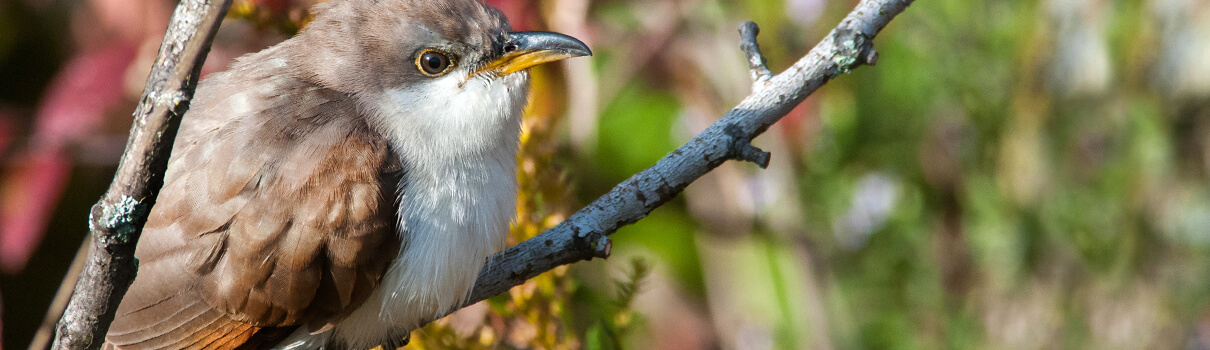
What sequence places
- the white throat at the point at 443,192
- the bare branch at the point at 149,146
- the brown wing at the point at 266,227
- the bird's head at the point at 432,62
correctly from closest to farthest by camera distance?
the bare branch at the point at 149,146
the brown wing at the point at 266,227
the white throat at the point at 443,192
the bird's head at the point at 432,62

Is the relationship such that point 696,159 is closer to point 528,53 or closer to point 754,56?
point 754,56

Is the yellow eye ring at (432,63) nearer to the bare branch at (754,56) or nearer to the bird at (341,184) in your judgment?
the bird at (341,184)

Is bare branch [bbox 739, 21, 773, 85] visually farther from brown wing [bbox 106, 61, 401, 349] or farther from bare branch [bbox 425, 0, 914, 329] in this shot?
brown wing [bbox 106, 61, 401, 349]

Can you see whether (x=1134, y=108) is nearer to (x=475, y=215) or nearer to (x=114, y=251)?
(x=475, y=215)

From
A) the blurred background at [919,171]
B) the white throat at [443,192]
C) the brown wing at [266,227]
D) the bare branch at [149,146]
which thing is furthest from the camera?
the blurred background at [919,171]

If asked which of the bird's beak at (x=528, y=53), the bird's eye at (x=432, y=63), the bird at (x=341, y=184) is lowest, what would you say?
the bird at (x=341, y=184)

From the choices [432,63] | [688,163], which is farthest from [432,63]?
[688,163]

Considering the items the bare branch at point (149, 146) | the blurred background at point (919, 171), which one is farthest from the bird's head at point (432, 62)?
the blurred background at point (919, 171)

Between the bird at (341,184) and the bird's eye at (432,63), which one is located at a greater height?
the bird's eye at (432,63)
